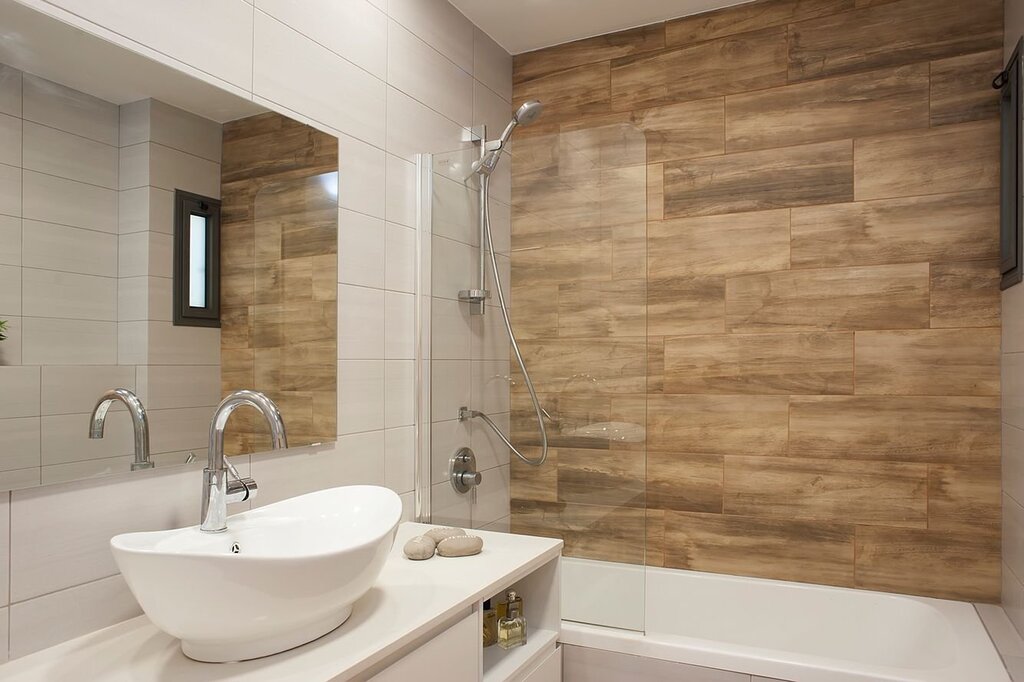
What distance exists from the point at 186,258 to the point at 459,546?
0.94 meters

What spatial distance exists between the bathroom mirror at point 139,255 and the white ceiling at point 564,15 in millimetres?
1106

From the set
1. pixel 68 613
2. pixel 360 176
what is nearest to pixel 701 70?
pixel 360 176

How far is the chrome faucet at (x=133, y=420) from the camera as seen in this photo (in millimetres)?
1312

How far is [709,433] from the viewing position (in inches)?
105

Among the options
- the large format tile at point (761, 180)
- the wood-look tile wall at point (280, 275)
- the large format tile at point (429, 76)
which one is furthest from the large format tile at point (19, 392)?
the large format tile at point (761, 180)

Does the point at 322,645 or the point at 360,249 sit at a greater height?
the point at 360,249

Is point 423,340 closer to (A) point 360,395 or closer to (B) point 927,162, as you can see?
(A) point 360,395

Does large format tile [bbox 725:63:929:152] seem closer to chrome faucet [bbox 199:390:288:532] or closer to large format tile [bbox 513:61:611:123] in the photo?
large format tile [bbox 513:61:611:123]

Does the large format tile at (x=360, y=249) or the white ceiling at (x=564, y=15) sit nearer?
the large format tile at (x=360, y=249)

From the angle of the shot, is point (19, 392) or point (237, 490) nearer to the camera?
point (19, 392)

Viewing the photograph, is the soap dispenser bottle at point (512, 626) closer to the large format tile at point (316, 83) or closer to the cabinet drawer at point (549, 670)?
the cabinet drawer at point (549, 670)

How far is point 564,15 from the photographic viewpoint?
106 inches

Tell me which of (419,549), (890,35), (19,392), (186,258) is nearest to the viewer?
(19,392)

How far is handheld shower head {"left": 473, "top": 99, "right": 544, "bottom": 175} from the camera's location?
7.18 ft
